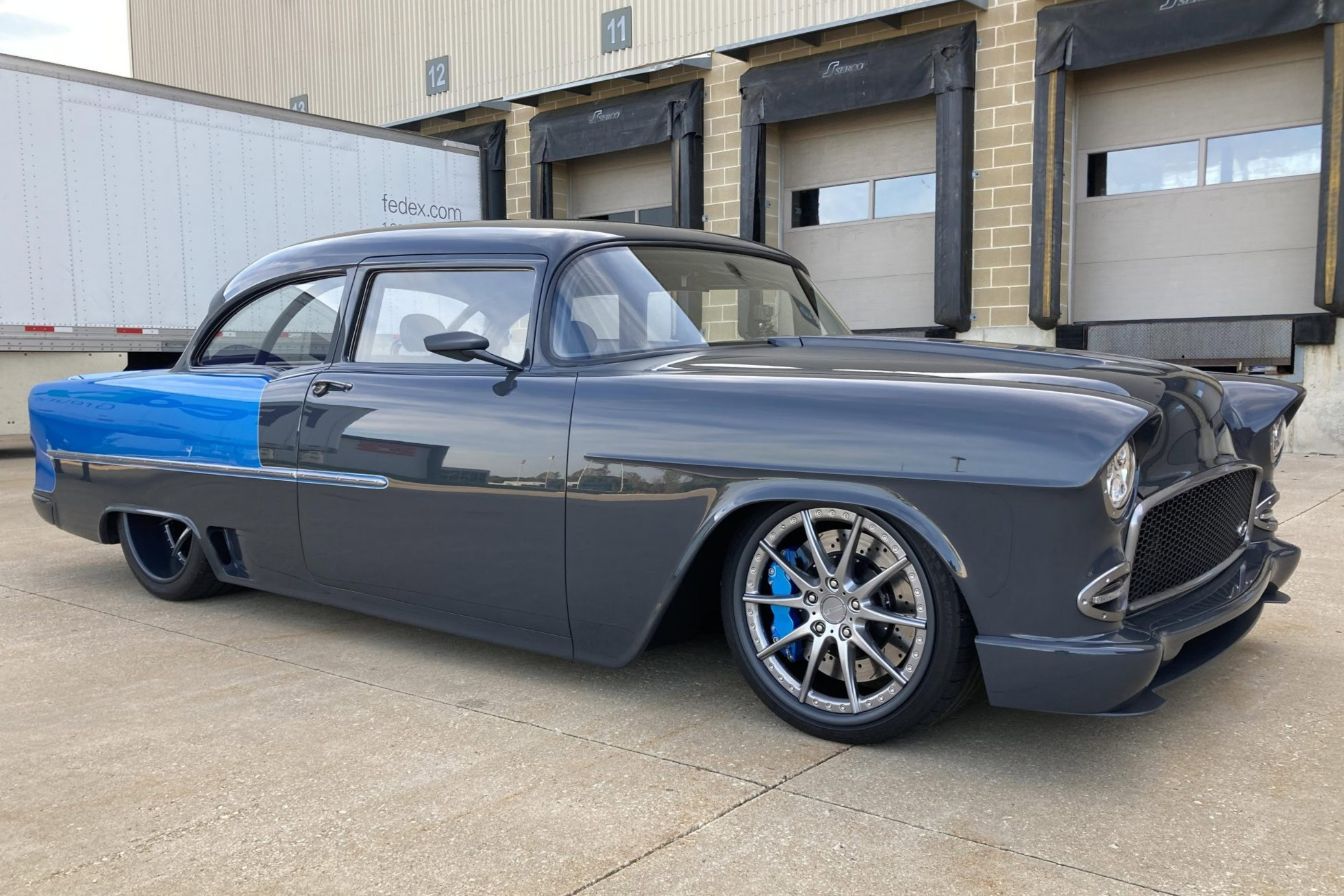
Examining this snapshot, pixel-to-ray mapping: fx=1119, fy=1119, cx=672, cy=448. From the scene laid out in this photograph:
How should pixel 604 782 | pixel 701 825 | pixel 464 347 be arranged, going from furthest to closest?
pixel 464 347, pixel 604 782, pixel 701 825

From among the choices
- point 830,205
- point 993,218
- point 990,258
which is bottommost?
point 990,258

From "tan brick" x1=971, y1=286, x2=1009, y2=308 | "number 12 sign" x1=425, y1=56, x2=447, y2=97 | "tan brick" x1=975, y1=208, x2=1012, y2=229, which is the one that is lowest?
"tan brick" x1=971, y1=286, x2=1009, y2=308

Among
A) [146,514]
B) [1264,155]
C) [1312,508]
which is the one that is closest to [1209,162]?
[1264,155]

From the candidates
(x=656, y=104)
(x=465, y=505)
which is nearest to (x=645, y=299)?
(x=465, y=505)

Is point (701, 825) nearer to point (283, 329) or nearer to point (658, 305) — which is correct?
point (658, 305)

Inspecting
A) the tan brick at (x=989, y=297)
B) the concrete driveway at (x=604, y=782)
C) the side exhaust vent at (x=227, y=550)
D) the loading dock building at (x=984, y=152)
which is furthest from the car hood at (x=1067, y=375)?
the tan brick at (x=989, y=297)

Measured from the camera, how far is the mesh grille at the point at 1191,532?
2.73m

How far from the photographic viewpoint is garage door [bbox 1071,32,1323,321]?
35.7 feet

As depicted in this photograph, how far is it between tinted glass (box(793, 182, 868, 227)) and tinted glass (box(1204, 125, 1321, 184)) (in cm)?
412

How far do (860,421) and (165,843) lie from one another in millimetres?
1830

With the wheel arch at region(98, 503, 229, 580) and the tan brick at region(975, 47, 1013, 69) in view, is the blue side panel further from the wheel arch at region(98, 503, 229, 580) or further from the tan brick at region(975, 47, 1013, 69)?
the tan brick at region(975, 47, 1013, 69)

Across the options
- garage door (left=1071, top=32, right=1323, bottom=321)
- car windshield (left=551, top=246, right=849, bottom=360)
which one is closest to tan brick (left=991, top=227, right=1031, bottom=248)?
garage door (left=1071, top=32, right=1323, bottom=321)

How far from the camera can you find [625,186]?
16812 millimetres

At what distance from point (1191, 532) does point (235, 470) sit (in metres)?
3.22
